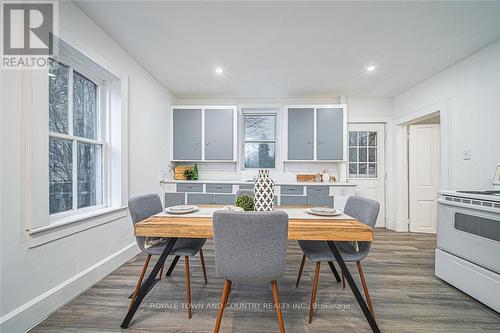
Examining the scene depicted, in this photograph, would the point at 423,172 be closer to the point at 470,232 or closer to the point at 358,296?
the point at 470,232

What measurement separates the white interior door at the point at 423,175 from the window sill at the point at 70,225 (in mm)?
4803

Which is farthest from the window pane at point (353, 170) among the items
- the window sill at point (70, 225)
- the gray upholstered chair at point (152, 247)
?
the window sill at point (70, 225)

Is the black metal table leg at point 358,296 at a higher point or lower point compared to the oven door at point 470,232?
lower

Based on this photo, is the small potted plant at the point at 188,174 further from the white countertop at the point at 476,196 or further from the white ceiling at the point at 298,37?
the white countertop at the point at 476,196

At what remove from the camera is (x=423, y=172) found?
386cm

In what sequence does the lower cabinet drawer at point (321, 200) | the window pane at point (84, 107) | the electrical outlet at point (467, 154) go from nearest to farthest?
1. the window pane at point (84, 107)
2. the electrical outlet at point (467, 154)
3. the lower cabinet drawer at point (321, 200)

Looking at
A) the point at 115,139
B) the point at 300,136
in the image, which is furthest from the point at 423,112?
the point at 115,139

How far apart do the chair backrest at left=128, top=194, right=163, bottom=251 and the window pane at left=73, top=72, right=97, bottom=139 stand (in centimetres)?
100

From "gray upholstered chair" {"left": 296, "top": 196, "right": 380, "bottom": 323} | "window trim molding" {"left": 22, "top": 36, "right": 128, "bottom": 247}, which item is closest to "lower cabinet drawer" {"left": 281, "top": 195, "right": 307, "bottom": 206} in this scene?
"gray upholstered chair" {"left": 296, "top": 196, "right": 380, "bottom": 323}

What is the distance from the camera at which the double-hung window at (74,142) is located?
6.05 feet

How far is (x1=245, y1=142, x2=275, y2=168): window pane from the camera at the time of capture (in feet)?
14.0

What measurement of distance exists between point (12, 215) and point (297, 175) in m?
3.72

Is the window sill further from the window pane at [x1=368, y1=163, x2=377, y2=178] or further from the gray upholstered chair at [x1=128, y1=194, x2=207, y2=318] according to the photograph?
the window pane at [x1=368, y1=163, x2=377, y2=178]

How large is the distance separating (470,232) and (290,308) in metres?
1.74
